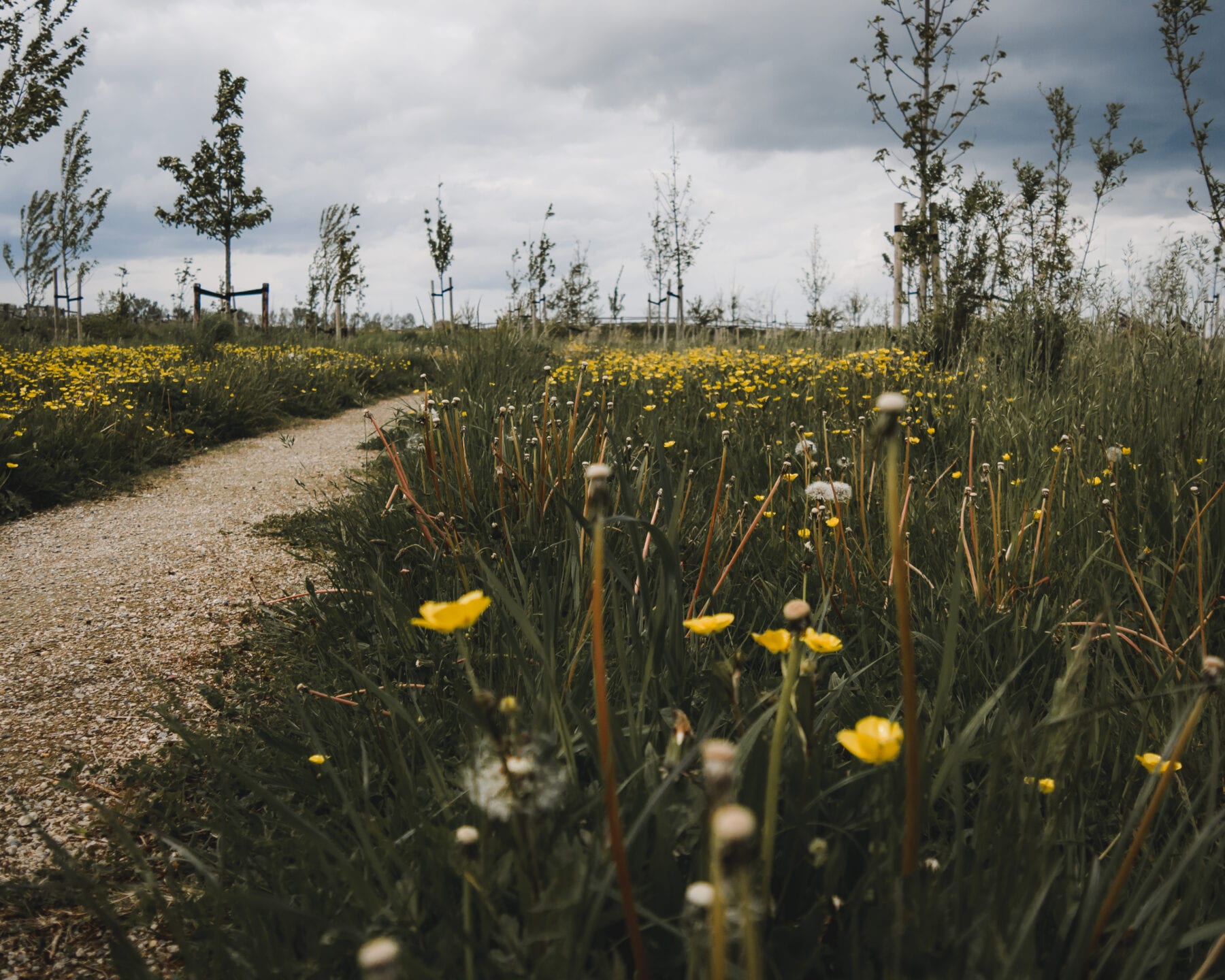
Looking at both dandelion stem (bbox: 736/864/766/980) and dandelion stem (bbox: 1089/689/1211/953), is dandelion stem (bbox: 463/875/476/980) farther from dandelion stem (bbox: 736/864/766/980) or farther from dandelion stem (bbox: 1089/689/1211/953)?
dandelion stem (bbox: 1089/689/1211/953)

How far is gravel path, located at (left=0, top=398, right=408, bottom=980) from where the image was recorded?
1568 millimetres

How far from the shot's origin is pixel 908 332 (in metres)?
7.98

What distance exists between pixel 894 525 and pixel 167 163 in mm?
22111

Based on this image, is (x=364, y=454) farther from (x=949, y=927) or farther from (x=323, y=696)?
(x=949, y=927)

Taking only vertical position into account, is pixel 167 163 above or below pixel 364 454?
above

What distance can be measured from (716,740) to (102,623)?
2.41m

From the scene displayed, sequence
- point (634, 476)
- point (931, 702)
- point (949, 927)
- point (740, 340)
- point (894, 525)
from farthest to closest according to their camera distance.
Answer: point (740, 340) < point (634, 476) < point (931, 702) < point (949, 927) < point (894, 525)

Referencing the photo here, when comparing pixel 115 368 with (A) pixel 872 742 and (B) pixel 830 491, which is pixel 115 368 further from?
(A) pixel 872 742

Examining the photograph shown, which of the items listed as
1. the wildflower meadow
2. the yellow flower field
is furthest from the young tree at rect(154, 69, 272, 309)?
the wildflower meadow

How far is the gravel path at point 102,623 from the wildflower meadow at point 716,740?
14cm

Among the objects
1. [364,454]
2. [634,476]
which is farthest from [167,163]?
[634,476]

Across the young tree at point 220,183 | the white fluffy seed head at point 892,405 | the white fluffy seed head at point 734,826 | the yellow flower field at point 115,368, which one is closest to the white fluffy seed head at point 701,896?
the white fluffy seed head at point 734,826

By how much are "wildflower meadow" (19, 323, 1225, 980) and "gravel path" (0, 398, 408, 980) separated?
0.14 m

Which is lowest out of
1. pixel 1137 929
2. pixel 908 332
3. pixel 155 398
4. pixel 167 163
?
pixel 1137 929
